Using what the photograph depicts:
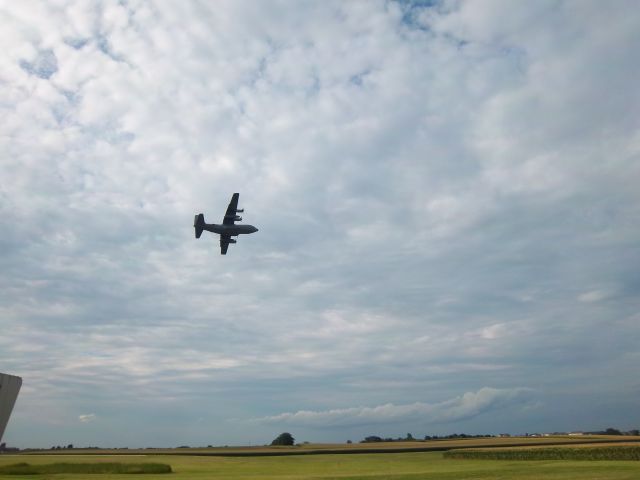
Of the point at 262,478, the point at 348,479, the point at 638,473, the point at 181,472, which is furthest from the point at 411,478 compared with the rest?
the point at 181,472

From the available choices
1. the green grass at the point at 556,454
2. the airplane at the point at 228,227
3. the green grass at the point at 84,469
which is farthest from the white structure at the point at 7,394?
the green grass at the point at 556,454

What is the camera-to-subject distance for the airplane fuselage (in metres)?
81.2

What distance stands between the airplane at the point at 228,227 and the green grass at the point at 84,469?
32.2m

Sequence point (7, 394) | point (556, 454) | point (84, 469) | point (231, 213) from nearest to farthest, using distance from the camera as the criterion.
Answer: point (7, 394), point (84, 469), point (556, 454), point (231, 213)

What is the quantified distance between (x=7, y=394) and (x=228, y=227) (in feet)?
174

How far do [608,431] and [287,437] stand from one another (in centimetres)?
11491

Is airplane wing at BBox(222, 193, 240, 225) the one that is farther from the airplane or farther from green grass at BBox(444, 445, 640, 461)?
green grass at BBox(444, 445, 640, 461)

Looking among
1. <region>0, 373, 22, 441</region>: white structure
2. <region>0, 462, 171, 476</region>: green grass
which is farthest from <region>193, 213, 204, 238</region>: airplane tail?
<region>0, 373, 22, 441</region>: white structure

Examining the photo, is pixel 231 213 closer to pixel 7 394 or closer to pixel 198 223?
pixel 198 223

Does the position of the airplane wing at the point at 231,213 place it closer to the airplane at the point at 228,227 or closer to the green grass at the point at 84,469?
the airplane at the point at 228,227

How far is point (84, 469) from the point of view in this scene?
66250 mm

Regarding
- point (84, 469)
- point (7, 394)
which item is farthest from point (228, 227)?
point (7, 394)

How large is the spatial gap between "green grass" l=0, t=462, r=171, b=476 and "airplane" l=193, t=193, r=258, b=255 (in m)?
32.2

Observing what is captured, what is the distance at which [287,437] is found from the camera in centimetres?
18612
